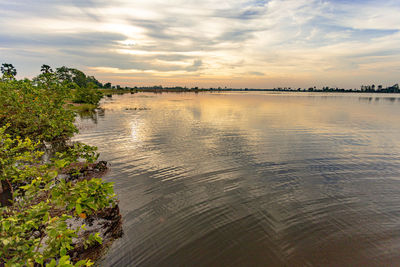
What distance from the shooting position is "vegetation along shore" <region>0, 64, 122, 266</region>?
4.51 metres

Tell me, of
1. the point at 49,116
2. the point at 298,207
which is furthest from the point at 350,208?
the point at 49,116

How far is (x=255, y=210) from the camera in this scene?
1255 cm

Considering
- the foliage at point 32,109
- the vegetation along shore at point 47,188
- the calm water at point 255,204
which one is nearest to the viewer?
the vegetation along shore at point 47,188

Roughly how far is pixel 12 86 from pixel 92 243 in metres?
15.2

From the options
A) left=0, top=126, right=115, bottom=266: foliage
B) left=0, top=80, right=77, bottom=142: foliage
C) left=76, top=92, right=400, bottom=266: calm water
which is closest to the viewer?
left=0, top=126, right=115, bottom=266: foliage

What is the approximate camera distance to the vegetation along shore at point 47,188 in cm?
451

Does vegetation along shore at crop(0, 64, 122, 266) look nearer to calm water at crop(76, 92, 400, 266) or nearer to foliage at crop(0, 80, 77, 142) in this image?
foliage at crop(0, 80, 77, 142)

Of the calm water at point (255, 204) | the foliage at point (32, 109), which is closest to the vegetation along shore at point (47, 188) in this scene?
the foliage at point (32, 109)

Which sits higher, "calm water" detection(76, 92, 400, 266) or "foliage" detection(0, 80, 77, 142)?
"foliage" detection(0, 80, 77, 142)

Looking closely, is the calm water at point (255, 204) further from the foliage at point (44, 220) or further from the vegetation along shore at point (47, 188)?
the foliage at point (44, 220)

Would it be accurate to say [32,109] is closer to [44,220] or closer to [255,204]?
[44,220]

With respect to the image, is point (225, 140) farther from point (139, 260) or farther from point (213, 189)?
point (139, 260)

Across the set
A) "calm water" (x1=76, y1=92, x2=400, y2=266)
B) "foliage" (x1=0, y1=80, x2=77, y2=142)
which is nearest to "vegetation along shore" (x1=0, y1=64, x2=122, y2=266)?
"foliage" (x1=0, y1=80, x2=77, y2=142)

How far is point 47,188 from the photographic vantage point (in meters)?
5.05
